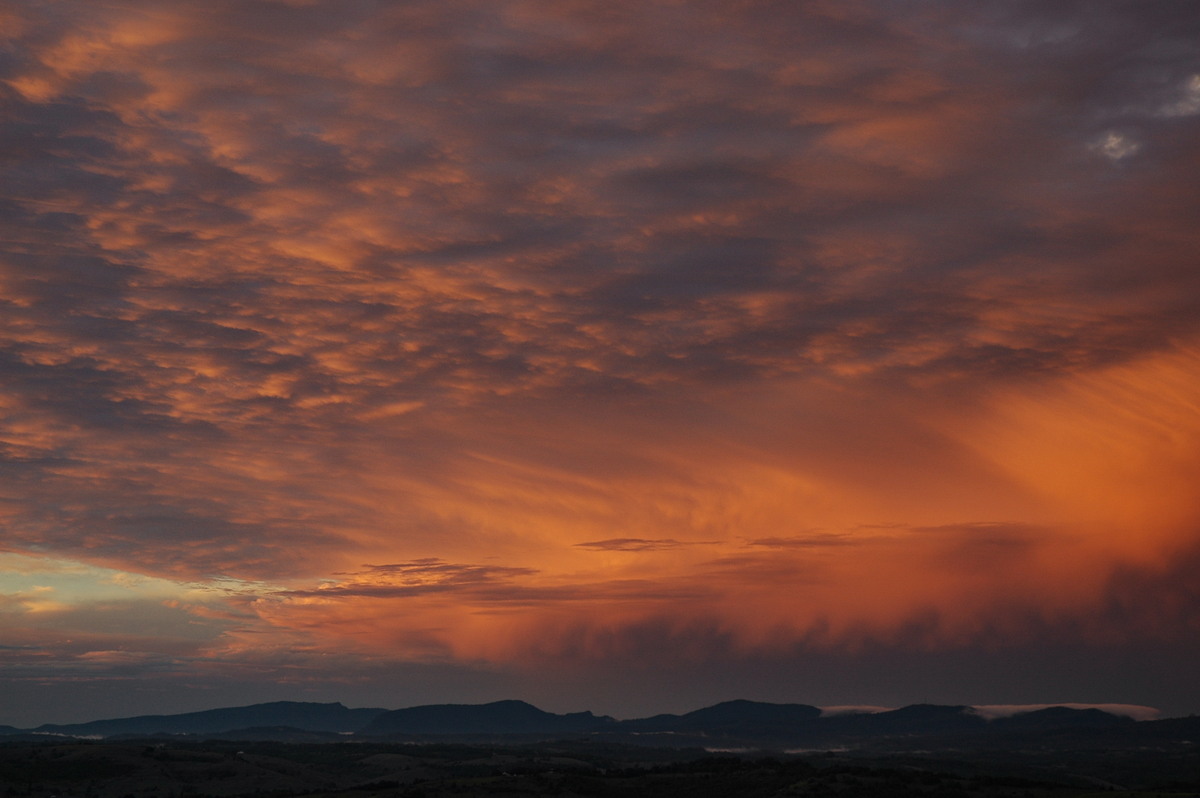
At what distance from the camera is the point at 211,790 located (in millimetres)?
159125

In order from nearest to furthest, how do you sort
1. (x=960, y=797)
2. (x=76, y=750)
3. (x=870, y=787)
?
(x=960, y=797), (x=870, y=787), (x=76, y=750)

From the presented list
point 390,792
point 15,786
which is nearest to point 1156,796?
point 390,792

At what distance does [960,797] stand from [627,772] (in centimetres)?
5213

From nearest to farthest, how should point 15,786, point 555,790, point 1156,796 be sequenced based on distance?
point 1156,796, point 555,790, point 15,786

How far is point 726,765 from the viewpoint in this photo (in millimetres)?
136000

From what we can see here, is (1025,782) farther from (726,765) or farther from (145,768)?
(145,768)

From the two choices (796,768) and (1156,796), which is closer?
(1156,796)

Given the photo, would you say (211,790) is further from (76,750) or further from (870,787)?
(870,787)

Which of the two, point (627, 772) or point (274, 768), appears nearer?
point (627, 772)

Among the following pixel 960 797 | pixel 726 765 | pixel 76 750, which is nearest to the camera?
pixel 960 797

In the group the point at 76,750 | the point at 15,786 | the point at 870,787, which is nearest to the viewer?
the point at 870,787

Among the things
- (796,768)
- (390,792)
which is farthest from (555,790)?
(796,768)

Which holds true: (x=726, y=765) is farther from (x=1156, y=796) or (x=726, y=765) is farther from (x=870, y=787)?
(x=1156, y=796)

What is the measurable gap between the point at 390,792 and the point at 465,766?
82.9m
